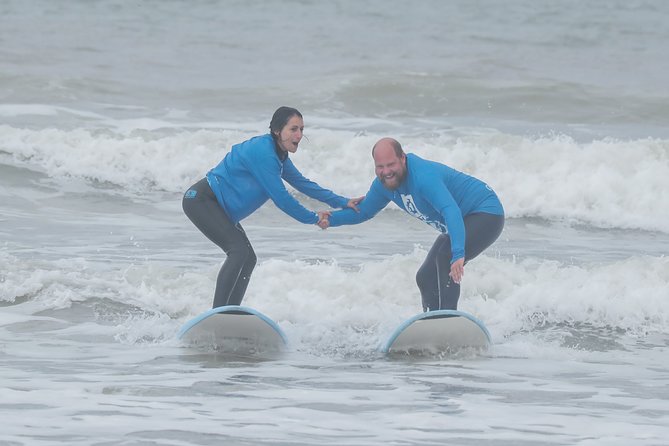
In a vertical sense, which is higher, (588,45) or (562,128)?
(588,45)

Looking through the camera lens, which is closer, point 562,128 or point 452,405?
point 452,405

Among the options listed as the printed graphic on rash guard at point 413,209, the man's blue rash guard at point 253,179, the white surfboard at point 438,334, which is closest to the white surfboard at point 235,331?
the man's blue rash guard at point 253,179

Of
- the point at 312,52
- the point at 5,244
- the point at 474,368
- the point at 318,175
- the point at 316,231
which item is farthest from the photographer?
the point at 312,52

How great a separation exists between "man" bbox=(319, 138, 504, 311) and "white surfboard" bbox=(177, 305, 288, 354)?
89 centimetres

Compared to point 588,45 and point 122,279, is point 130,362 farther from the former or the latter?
point 588,45

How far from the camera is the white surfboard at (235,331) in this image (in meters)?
8.75

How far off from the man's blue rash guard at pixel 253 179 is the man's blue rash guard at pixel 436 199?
1.58 feet

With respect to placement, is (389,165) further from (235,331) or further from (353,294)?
(353,294)

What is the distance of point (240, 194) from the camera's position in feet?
29.1

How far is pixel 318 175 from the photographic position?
60.3 feet

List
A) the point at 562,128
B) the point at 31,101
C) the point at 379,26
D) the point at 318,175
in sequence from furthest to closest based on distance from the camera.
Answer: the point at 379,26
the point at 31,101
the point at 562,128
the point at 318,175

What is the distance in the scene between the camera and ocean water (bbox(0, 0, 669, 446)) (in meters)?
7.14

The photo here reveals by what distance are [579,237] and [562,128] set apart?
21.2ft

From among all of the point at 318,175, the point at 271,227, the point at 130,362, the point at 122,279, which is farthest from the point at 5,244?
the point at 318,175
